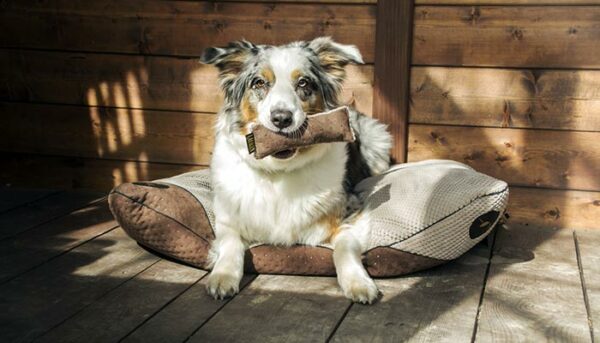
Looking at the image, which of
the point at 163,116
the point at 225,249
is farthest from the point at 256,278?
the point at 163,116

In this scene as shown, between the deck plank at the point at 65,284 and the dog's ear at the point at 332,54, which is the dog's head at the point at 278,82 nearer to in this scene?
the dog's ear at the point at 332,54

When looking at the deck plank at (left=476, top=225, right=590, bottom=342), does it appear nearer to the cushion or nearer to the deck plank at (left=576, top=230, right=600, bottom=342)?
the deck plank at (left=576, top=230, right=600, bottom=342)

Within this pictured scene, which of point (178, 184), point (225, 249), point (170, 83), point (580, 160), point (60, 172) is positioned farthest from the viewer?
point (60, 172)

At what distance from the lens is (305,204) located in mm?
3277

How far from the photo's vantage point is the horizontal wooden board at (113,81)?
4332 mm

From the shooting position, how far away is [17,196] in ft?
14.6

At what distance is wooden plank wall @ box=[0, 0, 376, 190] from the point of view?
13.7 feet

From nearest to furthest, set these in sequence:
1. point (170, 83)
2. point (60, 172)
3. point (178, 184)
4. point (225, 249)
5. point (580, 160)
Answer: point (225, 249) < point (178, 184) < point (580, 160) < point (170, 83) < point (60, 172)

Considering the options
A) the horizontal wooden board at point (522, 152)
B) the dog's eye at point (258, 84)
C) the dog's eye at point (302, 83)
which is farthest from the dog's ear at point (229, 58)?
the horizontal wooden board at point (522, 152)

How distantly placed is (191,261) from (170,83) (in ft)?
4.78

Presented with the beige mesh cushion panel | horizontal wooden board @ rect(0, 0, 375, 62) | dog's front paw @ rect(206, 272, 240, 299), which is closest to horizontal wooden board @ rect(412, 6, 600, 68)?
horizontal wooden board @ rect(0, 0, 375, 62)

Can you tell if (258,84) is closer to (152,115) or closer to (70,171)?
(152,115)

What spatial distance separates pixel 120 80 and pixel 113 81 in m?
0.05

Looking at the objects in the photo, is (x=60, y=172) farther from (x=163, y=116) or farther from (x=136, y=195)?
(x=136, y=195)
